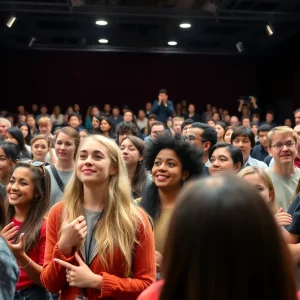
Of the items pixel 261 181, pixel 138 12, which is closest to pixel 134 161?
pixel 261 181

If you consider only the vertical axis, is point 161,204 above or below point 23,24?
below

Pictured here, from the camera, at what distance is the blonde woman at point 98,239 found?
80.2 inches

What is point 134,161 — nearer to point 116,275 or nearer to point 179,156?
point 179,156

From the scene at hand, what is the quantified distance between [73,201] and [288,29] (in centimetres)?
1177

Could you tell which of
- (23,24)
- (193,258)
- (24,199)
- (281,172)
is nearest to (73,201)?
(24,199)

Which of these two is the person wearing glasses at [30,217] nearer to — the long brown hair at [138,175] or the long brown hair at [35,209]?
the long brown hair at [35,209]

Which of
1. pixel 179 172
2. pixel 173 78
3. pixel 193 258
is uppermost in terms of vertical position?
pixel 173 78

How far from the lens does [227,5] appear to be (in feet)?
35.4

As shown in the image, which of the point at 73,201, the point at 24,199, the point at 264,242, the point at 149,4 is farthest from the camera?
the point at 149,4

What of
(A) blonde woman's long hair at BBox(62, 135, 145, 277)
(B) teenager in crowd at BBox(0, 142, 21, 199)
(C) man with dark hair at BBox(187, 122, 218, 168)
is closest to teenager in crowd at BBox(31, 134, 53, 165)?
(B) teenager in crowd at BBox(0, 142, 21, 199)

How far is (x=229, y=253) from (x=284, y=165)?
10.3ft

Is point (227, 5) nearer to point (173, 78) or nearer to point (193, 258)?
point (173, 78)

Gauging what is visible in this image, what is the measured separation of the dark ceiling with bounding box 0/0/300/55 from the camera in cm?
1072

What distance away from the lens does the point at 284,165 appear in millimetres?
3885
